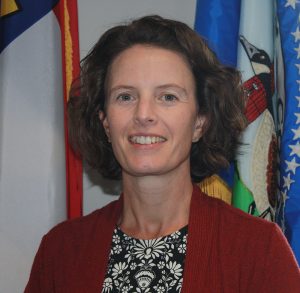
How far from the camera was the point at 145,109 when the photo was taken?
127 cm

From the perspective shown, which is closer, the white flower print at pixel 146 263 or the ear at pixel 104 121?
the white flower print at pixel 146 263

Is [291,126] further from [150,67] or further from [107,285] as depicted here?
[107,285]

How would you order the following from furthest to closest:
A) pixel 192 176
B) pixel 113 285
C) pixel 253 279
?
pixel 192 176, pixel 113 285, pixel 253 279

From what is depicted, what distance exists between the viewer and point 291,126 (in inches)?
59.1

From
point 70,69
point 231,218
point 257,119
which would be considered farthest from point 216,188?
point 70,69

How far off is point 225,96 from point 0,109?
0.65 meters

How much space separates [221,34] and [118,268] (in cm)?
78

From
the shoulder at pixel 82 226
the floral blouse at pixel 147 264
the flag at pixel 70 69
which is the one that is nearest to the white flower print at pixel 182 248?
the floral blouse at pixel 147 264

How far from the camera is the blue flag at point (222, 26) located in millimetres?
1646

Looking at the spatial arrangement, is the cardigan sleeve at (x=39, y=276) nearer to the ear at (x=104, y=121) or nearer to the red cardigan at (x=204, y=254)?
the red cardigan at (x=204, y=254)

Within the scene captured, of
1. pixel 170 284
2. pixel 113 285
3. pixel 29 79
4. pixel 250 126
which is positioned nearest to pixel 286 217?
pixel 250 126

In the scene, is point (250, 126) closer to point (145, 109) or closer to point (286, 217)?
point (286, 217)

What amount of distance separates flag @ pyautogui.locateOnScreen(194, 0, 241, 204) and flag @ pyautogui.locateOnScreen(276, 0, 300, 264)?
0.18 m

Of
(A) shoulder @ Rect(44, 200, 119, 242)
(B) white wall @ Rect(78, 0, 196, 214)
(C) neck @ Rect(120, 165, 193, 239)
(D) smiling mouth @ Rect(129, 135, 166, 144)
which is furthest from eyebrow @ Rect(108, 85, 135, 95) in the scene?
(B) white wall @ Rect(78, 0, 196, 214)
